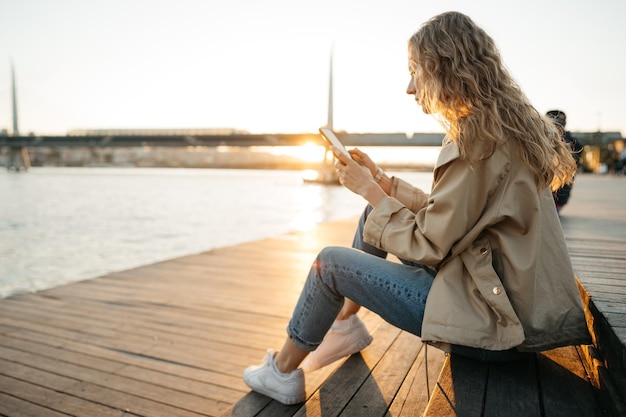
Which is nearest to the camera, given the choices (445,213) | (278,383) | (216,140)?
(445,213)

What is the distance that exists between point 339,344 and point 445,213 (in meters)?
0.85

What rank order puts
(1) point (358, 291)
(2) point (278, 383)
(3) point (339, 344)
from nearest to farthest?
(1) point (358, 291) < (2) point (278, 383) < (3) point (339, 344)

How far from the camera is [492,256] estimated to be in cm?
111

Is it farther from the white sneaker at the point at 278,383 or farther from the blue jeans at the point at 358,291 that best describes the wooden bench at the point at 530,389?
the white sneaker at the point at 278,383

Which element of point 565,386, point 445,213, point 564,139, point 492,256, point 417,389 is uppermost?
point 564,139

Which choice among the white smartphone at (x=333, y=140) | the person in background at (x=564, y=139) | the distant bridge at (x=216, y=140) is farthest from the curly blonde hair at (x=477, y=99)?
the distant bridge at (x=216, y=140)

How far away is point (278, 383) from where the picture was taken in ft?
4.89

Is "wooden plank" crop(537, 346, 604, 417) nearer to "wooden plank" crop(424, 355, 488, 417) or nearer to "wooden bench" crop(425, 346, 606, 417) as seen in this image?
"wooden bench" crop(425, 346, 606, 417)

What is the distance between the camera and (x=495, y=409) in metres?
1.03

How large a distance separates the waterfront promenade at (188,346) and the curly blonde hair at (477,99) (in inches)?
16.5

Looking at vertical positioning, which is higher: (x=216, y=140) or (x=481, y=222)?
(x=481, y=222)

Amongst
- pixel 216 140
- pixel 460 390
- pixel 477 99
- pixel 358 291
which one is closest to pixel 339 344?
pixel 358 291

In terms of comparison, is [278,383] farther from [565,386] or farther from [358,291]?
[565,386]

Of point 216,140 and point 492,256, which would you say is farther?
point 216,140
